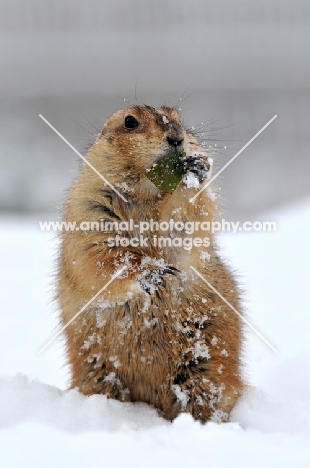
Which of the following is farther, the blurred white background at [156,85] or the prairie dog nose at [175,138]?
the blurred white background at [156,85]

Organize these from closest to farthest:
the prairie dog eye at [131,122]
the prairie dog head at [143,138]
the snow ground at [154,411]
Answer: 1. the snow ground at [154,411]
2. the prairie dog head at [143,138]
3. the prairie dog eye at [131,122]

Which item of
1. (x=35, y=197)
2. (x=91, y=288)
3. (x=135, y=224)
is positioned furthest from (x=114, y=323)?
(x=35, y=197)

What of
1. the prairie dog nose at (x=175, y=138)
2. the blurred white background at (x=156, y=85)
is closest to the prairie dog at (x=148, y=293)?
the prairie dog nose at (x=175, y=138)

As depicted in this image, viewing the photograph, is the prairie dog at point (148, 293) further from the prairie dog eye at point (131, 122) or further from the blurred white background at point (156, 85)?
the blurred white background at point (156, 85)

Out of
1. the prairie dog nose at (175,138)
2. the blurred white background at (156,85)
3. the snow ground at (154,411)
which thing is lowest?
the snow ground at (154,411)

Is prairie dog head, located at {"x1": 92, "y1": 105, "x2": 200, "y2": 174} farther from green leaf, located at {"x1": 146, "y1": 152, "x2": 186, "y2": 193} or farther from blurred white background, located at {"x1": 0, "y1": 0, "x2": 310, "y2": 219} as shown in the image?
blurred white background, located at {"x1": 0, "y1": 0, "x2": 310, "y2": 219}

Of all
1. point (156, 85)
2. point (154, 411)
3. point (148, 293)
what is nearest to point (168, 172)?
point (148, 293)
